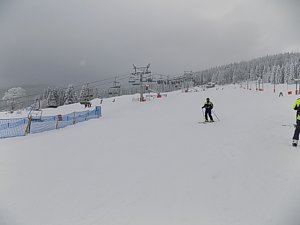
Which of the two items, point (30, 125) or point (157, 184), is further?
point (30, 125)

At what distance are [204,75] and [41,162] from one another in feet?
524

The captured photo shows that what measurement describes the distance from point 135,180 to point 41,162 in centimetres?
400

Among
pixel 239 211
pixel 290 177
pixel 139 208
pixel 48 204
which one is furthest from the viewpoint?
pixel 290 177

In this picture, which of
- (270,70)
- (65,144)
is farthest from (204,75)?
(65,144)

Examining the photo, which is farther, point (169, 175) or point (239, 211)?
point (169, 175)

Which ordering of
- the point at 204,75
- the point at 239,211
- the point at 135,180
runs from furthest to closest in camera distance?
the point at 204,75 → the point at 135,180 → the point at 239,211

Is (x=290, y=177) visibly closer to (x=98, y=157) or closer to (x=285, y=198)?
(x=285, y=198)

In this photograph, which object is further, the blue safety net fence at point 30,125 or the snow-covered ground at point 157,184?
the blue safety net fence at point 30,125

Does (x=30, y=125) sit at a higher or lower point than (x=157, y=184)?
higher

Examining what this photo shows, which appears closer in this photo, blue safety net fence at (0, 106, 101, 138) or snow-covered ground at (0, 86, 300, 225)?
snow-covered ground at (0, 86, 300, 225)

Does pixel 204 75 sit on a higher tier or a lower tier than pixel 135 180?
higher

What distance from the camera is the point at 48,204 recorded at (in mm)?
5543

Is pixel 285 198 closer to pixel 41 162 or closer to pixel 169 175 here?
pixel 169 175

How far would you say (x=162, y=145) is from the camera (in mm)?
10406
